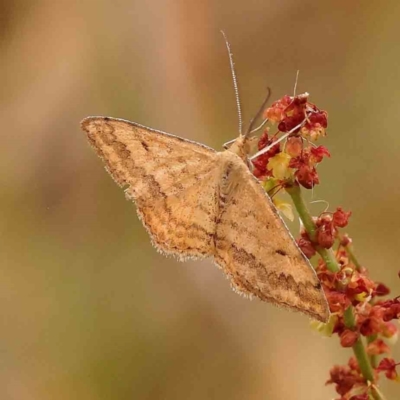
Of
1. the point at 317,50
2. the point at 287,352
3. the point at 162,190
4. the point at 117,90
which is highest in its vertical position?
the point at 117,90

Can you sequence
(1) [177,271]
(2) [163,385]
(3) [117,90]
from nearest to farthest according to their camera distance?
(2) [163,385] → (1) [177,271] → (3) [117,90]

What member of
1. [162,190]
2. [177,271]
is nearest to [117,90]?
[177,271]

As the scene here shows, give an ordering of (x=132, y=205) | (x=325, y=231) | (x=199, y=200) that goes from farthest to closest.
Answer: (x=132, y=205)
(x=199, y=200)
(x=325, y=231)

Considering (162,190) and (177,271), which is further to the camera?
(177,271)

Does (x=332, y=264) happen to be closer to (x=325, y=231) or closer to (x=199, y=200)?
(x=325, y=231)

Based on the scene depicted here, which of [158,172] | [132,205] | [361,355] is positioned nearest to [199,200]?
[158,172]

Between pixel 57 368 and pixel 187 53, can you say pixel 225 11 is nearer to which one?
pixel 187 53

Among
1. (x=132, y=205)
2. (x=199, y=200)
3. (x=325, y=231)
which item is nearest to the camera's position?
(x=325, y=231)

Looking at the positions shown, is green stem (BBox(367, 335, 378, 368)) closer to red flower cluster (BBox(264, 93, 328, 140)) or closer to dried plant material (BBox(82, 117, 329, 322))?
dried plant material (BBox(82, 117, 329, 322))
